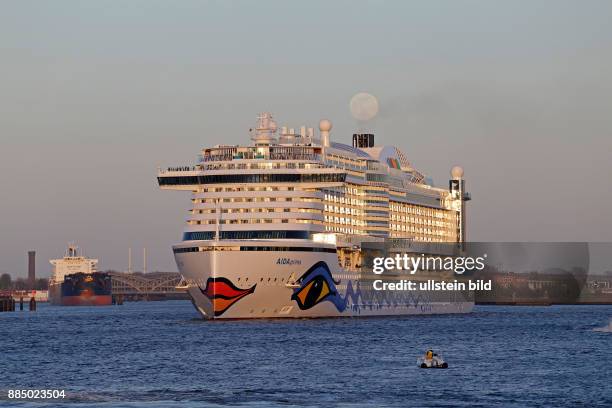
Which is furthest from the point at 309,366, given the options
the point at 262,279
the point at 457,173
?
the point at 457,173

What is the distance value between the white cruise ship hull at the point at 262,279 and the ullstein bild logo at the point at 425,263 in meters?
12.3

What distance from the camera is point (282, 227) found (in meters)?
115

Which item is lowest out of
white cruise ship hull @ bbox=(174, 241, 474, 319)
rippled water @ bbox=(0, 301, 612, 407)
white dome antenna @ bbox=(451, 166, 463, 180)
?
rippled water @ bbox=(0, 301, 612, 407)

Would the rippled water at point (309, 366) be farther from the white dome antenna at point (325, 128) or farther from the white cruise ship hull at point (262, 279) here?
the white dome antenna at point (325, 128)

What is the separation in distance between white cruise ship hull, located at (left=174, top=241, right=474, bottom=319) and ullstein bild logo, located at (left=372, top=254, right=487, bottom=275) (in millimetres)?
12272

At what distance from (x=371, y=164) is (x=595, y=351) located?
52.4 meters

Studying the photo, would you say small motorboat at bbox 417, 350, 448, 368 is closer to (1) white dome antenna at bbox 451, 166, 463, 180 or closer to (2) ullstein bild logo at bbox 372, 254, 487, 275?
(2) ullstein bild logo at bbox 372, 254, 487, 275

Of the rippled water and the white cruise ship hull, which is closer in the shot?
the rippled water

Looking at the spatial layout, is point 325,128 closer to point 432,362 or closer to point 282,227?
point 282,227

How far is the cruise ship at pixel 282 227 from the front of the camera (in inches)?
4385

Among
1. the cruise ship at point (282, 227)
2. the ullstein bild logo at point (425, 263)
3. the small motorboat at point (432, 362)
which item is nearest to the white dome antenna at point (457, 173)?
the ullstein bild logo at point (425, 263)

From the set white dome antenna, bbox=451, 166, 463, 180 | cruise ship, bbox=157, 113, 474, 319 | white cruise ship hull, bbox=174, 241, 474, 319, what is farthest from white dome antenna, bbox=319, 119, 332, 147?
white dome antenna, bbox=451, 166, 463, 180

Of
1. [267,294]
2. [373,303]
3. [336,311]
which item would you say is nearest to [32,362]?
[267,294]

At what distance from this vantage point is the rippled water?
61.1 m
